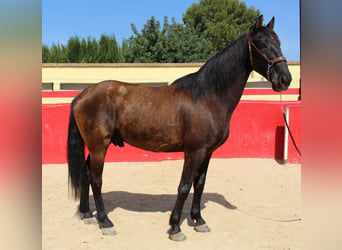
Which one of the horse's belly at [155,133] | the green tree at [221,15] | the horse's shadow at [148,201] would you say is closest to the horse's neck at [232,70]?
the horse's belly at [155,133]

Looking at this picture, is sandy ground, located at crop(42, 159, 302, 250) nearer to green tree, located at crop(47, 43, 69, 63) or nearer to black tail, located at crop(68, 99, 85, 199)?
black tail, located at crop(68, 99, 85, 199)

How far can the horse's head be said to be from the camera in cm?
284

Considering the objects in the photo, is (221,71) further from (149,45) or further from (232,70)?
(149,45)

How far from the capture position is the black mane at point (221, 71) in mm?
3197

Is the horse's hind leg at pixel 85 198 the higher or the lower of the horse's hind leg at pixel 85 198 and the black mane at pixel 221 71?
the lower

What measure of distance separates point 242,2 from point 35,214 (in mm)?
37567

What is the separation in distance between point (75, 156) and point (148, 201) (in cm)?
151

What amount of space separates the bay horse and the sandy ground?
0.25 m

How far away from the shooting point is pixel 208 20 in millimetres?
34219

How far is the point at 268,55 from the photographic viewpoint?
2941 millimetres

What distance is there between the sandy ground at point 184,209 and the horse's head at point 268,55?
1.76 m

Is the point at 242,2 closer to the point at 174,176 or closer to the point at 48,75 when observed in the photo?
the point at 48,75

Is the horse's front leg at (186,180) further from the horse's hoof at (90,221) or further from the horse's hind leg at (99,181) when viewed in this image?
the horse's hoof at (90,221)

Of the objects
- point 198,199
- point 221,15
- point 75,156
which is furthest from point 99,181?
point 221,15
